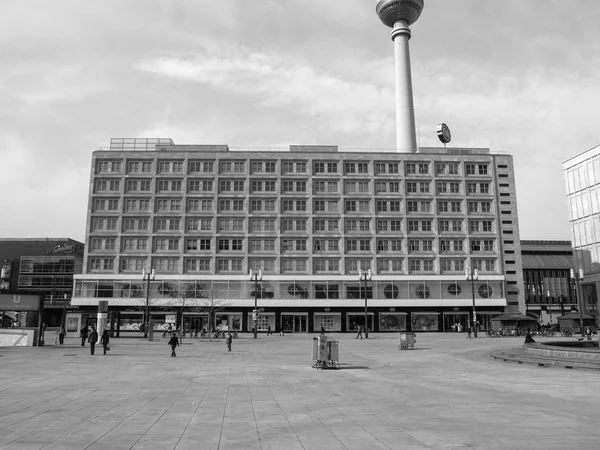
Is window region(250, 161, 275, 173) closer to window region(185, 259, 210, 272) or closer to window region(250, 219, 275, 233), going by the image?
window region(250, 219, 275, 233)

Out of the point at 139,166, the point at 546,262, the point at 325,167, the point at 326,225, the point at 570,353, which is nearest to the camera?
the point at 570,353

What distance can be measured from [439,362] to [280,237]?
53.1 metres

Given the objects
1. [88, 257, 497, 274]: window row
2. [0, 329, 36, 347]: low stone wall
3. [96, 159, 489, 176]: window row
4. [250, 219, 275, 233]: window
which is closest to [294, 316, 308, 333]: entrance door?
[88, 257, 497, 274]: window row

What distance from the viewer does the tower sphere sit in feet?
321

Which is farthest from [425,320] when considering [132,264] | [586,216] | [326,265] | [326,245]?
[132,264]

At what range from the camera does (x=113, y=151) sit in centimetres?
8206

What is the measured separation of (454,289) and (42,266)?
7925cm

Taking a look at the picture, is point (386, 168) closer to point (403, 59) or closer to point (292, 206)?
point (292, 206)

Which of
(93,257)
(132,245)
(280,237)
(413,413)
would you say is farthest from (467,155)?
(413,413)

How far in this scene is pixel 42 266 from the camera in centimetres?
10706

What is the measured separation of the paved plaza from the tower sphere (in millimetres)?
87615

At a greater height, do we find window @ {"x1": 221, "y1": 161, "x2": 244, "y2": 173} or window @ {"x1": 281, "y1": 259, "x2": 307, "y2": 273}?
window @ {"x1": 221, "y1": 161, "x2": 244, "y2": 173}

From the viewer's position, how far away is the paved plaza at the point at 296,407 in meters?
9.65

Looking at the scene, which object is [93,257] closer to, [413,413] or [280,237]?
→ [280,237]
